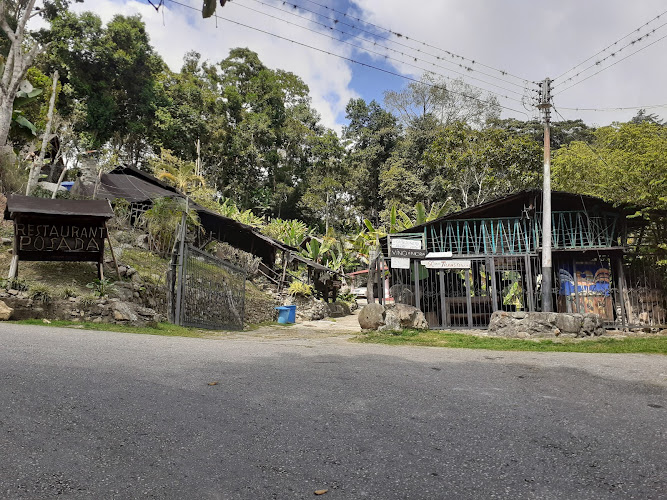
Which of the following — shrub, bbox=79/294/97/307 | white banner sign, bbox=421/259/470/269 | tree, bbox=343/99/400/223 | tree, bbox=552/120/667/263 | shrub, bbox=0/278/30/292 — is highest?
tree, bbox=343/99/400/223

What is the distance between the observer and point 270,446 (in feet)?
10.7

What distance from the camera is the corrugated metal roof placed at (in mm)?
10529

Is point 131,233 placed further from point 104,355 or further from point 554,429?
point 554,429

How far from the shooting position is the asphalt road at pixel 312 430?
2.73 meters

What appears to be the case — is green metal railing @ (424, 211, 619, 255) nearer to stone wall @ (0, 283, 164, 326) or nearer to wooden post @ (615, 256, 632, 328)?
wooden post @ (615, 256, 632, 328)

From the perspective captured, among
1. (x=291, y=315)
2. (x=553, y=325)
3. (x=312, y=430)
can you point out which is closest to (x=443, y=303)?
(x=553, y=325)

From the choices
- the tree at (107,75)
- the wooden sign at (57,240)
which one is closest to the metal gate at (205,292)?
the wooden sign at (57,240)

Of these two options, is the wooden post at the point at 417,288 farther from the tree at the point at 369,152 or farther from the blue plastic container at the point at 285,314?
the tree at the point at 369,152

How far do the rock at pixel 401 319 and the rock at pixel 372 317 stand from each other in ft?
0.45

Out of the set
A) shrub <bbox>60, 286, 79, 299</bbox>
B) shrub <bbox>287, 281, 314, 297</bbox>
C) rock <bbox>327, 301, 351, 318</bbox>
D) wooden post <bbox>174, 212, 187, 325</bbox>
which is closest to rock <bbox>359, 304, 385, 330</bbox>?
wooden post <bbox>174, 212, 187, 325</bbox>

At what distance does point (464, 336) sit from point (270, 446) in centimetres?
988

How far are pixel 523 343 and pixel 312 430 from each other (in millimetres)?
8579

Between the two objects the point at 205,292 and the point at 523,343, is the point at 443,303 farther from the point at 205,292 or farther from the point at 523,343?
the point at 205,292

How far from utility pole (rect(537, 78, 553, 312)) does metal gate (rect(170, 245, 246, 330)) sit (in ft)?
31.9
